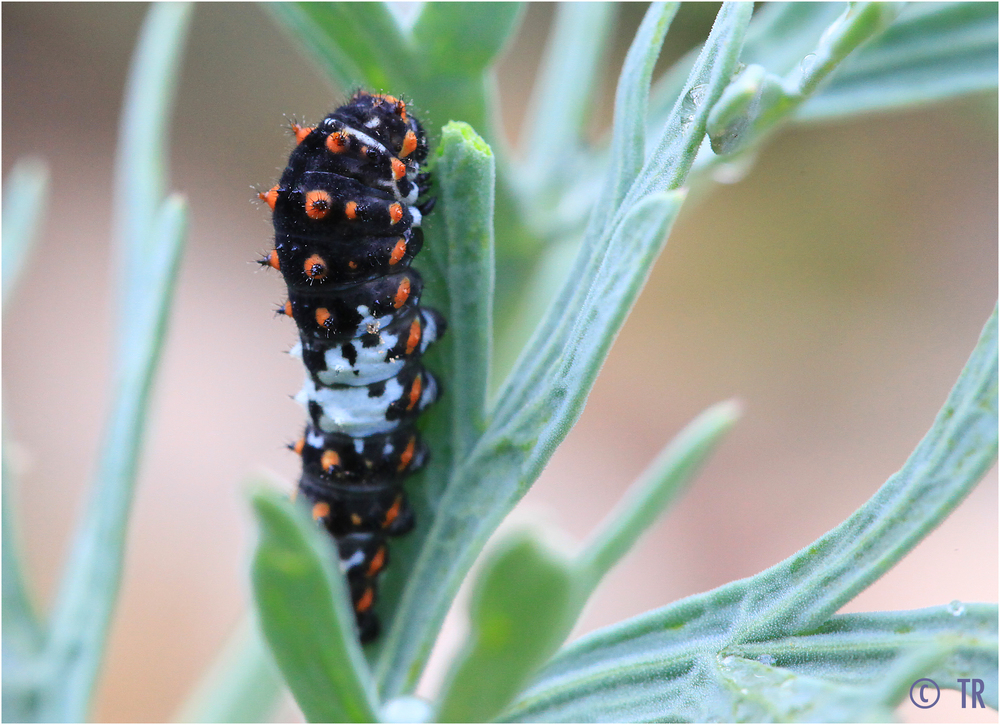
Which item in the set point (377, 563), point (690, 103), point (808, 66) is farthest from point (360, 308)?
point (808, 66)

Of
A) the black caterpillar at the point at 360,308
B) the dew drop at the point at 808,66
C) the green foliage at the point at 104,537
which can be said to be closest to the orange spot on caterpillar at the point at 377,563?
the black caterpillar at the point at 360,308

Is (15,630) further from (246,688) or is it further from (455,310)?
(455,310)

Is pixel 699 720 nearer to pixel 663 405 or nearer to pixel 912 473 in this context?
pixel 912 473

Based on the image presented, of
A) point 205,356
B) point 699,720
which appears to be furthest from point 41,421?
point 699,720

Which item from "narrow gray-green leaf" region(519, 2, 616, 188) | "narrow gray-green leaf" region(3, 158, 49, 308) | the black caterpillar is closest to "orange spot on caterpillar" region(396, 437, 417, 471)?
the black caterpillar

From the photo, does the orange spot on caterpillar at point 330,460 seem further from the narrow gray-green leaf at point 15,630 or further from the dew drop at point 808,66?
the dew drop at point 808,66

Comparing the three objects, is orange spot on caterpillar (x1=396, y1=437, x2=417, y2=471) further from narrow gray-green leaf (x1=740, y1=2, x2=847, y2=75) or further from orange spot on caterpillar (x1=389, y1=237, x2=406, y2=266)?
narrow gray-green leaf (x1=740, y1=2, x2=847, y2=75)
